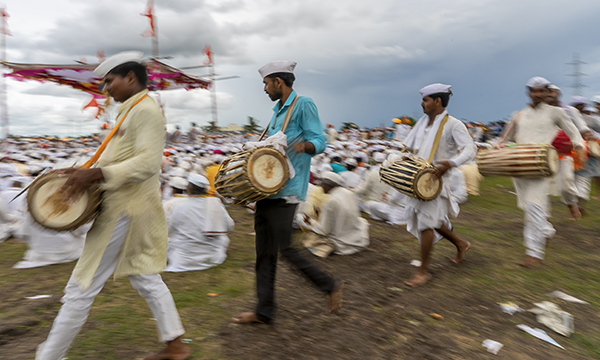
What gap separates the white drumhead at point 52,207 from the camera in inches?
85.4

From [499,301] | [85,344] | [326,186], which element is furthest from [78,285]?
[326,186]

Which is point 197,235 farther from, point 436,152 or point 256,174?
point 436,152

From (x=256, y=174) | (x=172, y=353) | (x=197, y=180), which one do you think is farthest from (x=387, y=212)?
(x=172, y=353)

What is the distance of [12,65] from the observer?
41.9 feet

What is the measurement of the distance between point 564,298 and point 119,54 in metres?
4.25

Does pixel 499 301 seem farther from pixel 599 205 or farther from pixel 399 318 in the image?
pixel 599 205

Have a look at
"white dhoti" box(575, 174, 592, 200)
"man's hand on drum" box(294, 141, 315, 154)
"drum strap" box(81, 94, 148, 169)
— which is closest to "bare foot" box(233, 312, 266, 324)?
"man's hand on drum" box(294, 141, 315, 154)

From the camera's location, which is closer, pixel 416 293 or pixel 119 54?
pixel 119 54

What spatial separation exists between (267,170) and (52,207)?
127 centimetres

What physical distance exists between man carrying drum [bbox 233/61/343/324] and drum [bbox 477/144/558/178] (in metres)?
2.63

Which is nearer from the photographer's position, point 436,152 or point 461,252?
point 436,152

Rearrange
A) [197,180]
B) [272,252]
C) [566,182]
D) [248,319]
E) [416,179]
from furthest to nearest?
[566,182]
[197,180]
[416,179]
[248,319]
[272,252]

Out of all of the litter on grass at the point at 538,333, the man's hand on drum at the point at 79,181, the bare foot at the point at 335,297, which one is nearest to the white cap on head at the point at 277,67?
the man's hand on drum at the point at 79,181

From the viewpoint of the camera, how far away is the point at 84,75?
43.5 ft
